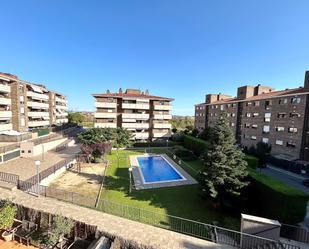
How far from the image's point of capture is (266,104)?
40719 mm

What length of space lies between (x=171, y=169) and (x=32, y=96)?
42324 millimetres

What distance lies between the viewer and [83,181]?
69.3 feet

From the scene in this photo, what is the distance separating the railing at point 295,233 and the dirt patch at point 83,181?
15234 mm

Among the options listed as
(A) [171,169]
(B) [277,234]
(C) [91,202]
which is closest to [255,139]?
(A) [171,169]

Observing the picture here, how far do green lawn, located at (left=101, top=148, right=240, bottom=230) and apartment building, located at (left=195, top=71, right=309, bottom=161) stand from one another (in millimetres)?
25261

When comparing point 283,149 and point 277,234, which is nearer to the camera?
point 277,234

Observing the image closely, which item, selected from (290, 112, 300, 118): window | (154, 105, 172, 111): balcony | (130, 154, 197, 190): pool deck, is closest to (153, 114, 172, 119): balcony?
(154, 105, 172, 111): balcony

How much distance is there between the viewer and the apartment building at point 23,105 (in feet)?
121

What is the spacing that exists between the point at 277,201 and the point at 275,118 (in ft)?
102

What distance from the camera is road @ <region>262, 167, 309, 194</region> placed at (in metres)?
24.4

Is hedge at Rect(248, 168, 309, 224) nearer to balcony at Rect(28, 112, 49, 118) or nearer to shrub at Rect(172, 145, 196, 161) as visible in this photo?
shrub at Rect(172, 145, 196, 161)

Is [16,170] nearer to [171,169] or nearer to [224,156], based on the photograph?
[171,169]

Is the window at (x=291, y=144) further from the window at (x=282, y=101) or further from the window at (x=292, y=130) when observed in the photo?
the window at (x=282, y=101)

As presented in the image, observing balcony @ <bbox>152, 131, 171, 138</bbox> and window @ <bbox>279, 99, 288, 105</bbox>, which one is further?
balcony @ <bbox>152, 131, 171, 138</bbox>
